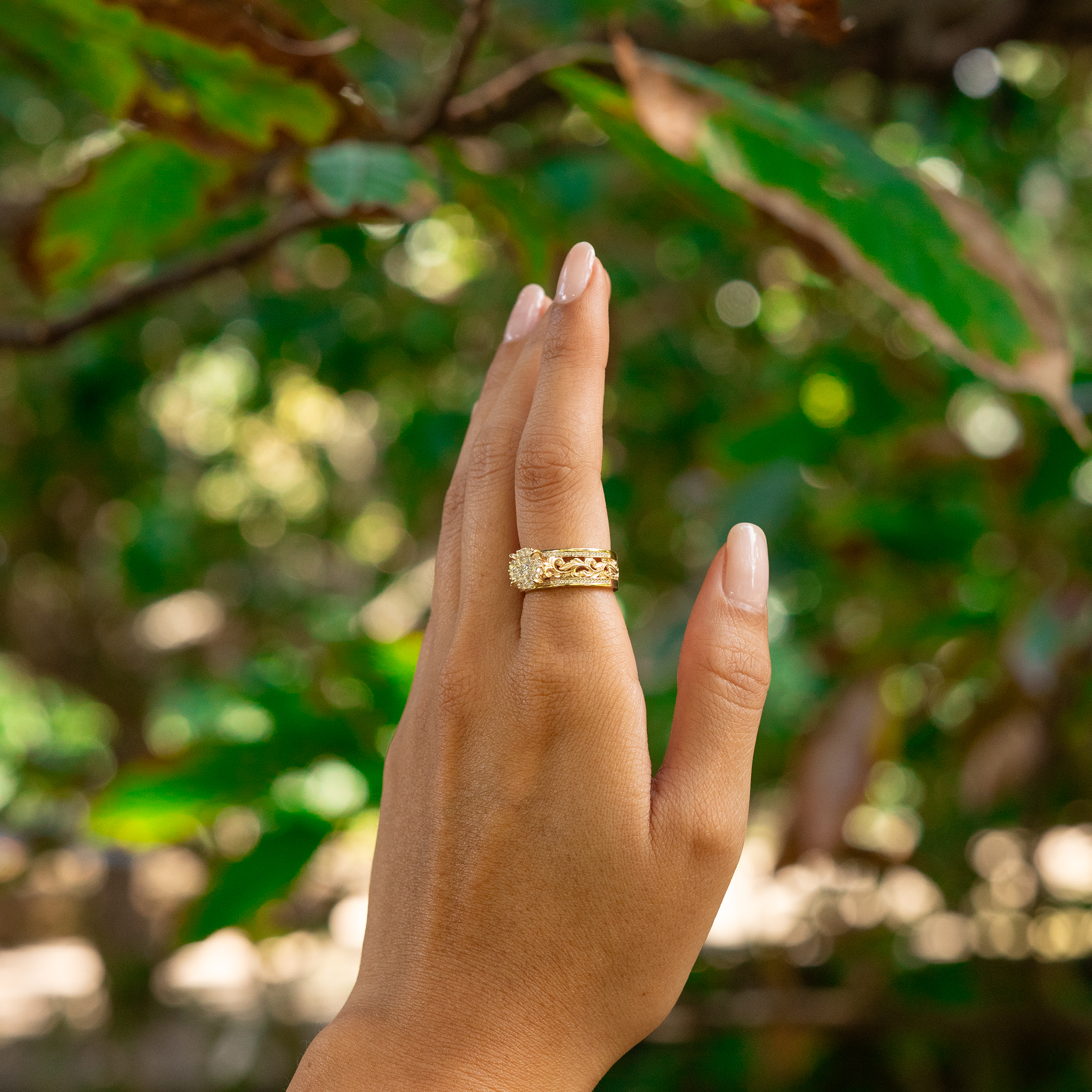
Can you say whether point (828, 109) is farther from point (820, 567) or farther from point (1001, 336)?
point (1001, 336)

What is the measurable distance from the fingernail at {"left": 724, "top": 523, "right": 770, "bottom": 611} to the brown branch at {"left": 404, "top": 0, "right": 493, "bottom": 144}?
1.24 feet

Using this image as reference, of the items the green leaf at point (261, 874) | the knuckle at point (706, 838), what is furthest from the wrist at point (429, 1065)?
the green leaf at point (261, 874)

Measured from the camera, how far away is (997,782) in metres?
1.33

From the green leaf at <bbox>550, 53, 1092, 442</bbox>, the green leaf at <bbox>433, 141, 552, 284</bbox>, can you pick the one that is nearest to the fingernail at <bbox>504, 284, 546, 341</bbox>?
the green leaf at <bbox>433, 141, 552, 284</bbox>

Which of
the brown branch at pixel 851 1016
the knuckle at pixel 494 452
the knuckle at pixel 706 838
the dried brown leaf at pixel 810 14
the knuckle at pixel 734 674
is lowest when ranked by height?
the brown branch at pixel 851 1016

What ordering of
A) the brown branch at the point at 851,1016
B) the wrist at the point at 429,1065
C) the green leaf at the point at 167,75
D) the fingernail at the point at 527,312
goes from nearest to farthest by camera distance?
the wrist at the point at 429,1065, the green leaf at the point at 167,75, the fingernail at the point at 527,312, the brown branch at the point at 851,1016

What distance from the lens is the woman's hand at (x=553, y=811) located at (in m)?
0.54

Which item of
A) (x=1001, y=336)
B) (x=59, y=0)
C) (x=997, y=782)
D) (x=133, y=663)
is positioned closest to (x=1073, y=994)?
(x=997, y=782)

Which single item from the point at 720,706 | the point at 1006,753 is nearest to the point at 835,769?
the point at 1006,753

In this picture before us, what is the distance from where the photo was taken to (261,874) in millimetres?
917

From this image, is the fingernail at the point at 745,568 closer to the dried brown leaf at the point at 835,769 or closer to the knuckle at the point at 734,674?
the knuckle at the point at 734,674

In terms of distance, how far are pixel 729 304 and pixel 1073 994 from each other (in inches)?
66.6

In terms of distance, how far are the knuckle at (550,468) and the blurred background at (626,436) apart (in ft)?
0.62

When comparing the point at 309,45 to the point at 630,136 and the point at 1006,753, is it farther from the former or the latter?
the point at 1006,753
